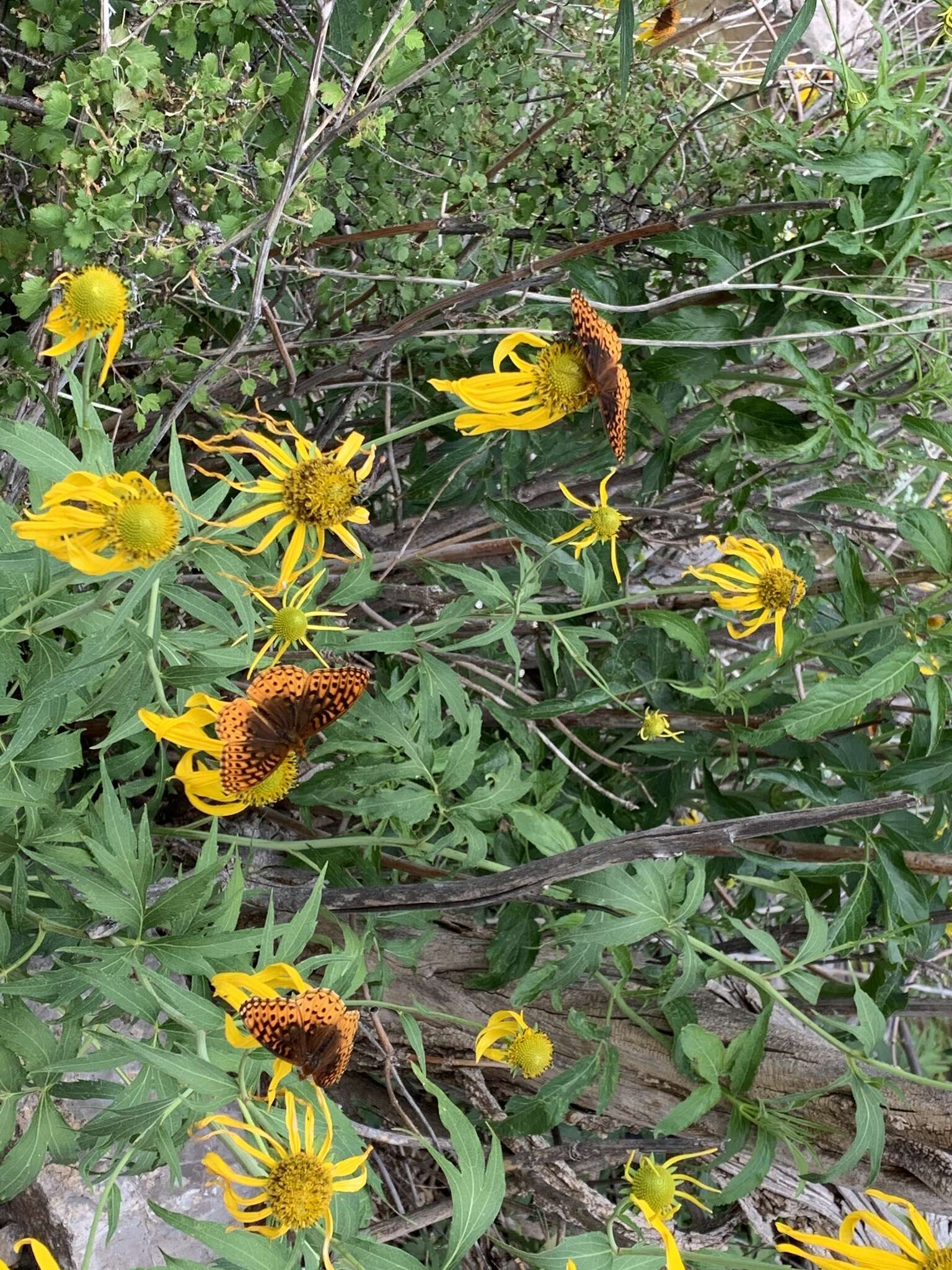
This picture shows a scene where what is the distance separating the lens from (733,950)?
193 cm

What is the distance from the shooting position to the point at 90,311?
975mm

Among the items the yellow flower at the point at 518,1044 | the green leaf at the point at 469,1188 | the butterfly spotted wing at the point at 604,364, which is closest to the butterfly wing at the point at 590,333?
the butterfly spotted wing at the point at 604,364

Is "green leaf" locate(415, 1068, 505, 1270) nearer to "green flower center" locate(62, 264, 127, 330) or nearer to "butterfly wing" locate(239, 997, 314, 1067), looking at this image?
"butterfly wing" locate(239, 997, 314, 1067)

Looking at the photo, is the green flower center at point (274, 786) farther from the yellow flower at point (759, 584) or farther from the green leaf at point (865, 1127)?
the green leaf at point (865, 1127)

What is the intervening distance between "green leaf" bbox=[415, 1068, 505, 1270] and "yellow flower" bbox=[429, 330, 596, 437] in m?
0.64

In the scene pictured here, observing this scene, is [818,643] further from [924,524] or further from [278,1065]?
[278,1065]

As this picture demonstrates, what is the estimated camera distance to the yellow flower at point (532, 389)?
99cm

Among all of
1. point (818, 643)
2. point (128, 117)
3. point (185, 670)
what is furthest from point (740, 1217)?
point (128, 117)

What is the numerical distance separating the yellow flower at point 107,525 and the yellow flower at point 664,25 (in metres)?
1.21

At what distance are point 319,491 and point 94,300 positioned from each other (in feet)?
0.93

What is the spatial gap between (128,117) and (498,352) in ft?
1.82

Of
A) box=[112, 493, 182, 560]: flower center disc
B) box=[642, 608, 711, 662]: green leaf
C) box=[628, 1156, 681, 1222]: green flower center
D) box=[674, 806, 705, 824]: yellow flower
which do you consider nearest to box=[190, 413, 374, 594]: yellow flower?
box=[112, 493, 182, 560]: flower center disc

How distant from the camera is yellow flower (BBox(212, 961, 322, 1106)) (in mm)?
914

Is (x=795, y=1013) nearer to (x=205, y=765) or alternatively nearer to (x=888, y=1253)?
(x=888, y=1253)
